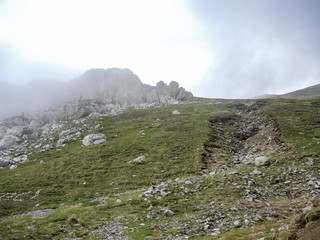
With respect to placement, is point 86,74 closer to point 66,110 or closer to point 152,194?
point 66,110

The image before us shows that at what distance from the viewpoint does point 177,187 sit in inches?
820

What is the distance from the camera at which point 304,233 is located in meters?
6.07

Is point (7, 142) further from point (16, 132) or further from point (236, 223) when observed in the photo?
point (236, 223)

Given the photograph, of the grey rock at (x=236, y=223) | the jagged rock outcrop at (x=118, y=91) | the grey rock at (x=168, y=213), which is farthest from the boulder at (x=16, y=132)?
the grey rock at (x=236, y=223)

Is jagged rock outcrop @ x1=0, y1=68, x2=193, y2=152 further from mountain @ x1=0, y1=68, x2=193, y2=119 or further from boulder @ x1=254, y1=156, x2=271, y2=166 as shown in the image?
boulder @ x1=254, y1=156, x2=271, y2=166

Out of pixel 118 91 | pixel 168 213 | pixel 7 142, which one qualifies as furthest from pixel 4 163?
pixel 118 91

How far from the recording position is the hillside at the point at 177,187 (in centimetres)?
1225

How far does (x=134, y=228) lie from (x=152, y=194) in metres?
6.42

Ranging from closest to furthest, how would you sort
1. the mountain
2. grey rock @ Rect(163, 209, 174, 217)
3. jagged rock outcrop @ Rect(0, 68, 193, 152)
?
grey rock @ Rect(163, 209, 174, 217) < jagged rock outcrop @ Rect(0, 68, 193, 152) < the mountain

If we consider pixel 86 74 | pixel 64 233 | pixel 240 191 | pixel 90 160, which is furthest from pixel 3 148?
pixel 86 74

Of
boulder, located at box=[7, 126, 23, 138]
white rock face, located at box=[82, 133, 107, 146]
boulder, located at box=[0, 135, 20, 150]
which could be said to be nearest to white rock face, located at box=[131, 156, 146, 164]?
white rock face, located at box=[82, 133, 107, 146]

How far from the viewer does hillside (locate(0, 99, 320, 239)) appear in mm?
12248

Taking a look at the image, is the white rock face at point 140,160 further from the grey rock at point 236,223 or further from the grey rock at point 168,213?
the grey rock at point 236,223

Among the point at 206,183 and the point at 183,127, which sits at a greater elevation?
the point at 183,127
